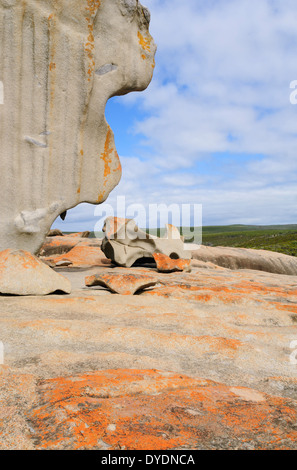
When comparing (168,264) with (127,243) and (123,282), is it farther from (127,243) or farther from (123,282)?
(123,282)

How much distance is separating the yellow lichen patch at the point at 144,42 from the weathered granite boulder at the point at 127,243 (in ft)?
11.8

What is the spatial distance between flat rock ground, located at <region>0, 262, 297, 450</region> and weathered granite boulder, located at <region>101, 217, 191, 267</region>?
3.69 meters

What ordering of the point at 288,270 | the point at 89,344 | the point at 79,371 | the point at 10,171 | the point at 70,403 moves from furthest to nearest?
1. the point at 288,270
2. the point at 10,171
3. the point at 89,344
4. the point at 79,371
5. the point at 70,403

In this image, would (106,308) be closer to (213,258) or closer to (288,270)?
(213,258)

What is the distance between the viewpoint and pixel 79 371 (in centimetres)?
216

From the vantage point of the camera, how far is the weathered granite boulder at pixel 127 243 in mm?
8086

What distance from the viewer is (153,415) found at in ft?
5.25

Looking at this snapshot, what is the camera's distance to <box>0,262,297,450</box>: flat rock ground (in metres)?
1.45

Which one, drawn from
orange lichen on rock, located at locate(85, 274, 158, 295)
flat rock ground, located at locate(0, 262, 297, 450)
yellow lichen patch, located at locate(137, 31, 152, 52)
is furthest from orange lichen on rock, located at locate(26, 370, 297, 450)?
yellow lichen patch, located at locate(137, 31, 152, 52)

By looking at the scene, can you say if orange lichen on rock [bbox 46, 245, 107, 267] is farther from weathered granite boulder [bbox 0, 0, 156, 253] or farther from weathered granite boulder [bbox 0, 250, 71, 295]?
weathered granite boulder [bbox 0, 250, 71, 295]

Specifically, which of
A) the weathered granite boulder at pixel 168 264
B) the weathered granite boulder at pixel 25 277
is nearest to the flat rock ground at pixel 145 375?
the weathered granite boulder at pixel 25 277
